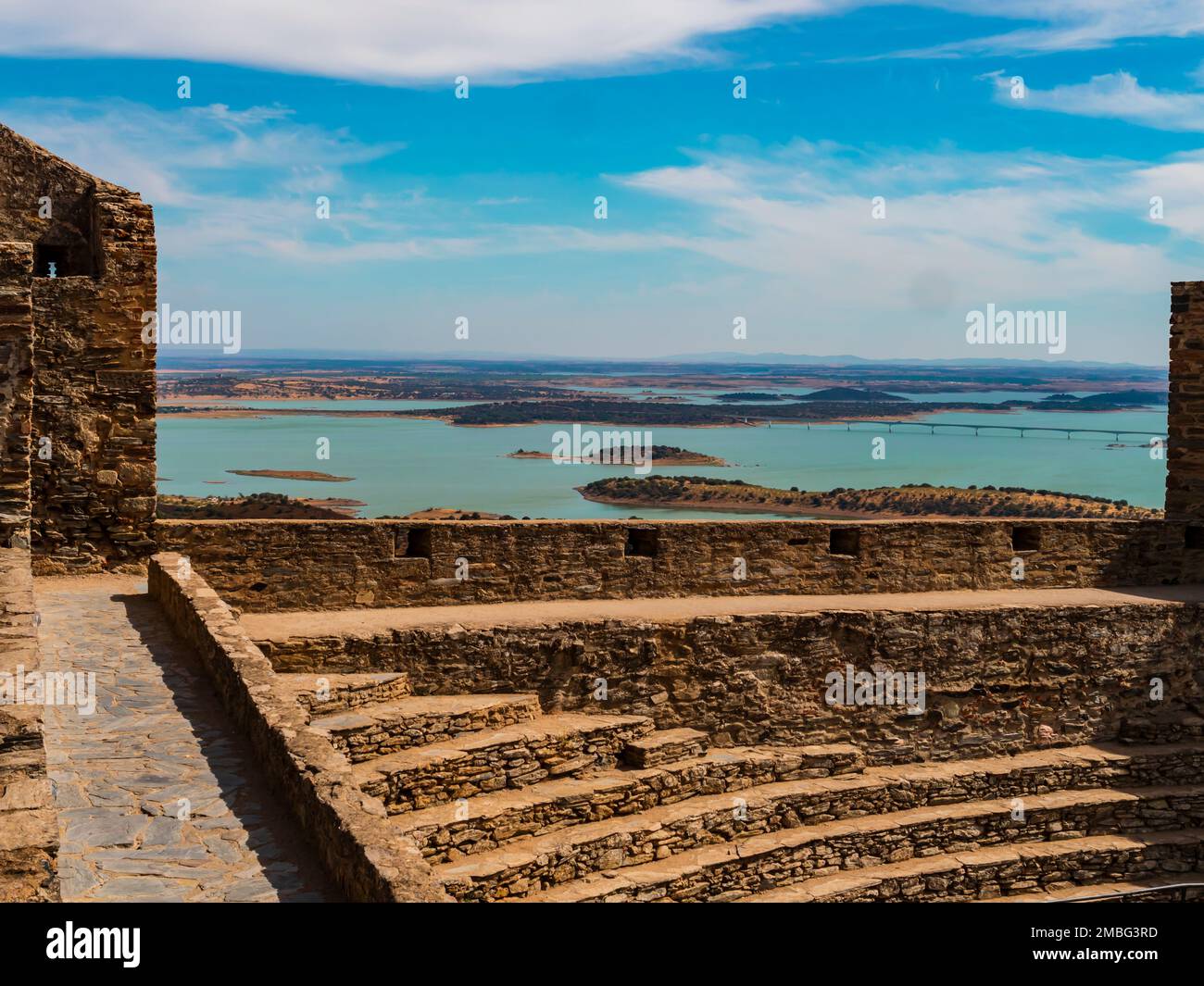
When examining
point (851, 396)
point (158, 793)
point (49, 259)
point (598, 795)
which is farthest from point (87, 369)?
point (851, 396)

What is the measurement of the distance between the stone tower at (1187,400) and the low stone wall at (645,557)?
1.46ft

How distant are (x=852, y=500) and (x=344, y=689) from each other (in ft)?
108

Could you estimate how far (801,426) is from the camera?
292 feet

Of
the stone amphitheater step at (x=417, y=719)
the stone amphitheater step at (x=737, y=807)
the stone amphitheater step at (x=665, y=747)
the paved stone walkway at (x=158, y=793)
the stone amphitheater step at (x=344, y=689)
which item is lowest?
the stone amphitheater step at (x=737, y=807)

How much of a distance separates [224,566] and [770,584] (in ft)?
16.3

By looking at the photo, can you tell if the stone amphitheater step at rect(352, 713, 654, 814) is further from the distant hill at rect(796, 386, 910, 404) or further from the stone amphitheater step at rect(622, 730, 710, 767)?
the distant hill at rect(796, 386, 910, 404)

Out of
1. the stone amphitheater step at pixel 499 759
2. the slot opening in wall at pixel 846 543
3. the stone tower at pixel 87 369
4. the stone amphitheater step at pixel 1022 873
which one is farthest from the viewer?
the slot opening in wall at pixel 846 543

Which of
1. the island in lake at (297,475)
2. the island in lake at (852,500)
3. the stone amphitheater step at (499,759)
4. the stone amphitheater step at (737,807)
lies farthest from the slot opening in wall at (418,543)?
the island in lake at (297,475)

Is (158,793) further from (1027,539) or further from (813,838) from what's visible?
(1027,539)

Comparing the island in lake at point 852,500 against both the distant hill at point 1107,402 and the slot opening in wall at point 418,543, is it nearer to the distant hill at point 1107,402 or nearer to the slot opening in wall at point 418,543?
the slot opening in wall at point 418,543

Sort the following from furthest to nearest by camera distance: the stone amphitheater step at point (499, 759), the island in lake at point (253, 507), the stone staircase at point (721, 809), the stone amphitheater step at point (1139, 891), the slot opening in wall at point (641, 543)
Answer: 1. the island in lake at point (253, 507)
2. the slot opening in wall at point (641, 543)
3. the stone amphitheater step at point (1139, 891)
4. the stone staircase at point (721, 809)
5. the stone amphitheater step at point (499, 759)

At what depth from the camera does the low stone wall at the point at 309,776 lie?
15.9 ft

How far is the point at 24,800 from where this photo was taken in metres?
4.31

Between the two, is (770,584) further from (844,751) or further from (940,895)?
(940,895)
